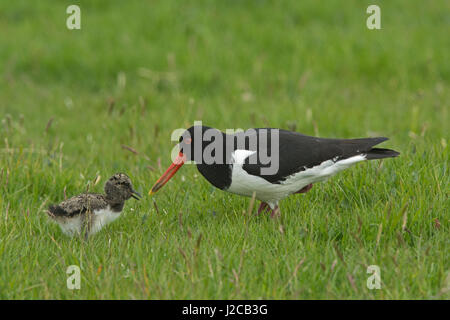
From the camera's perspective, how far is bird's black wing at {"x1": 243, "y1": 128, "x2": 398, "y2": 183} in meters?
5.15

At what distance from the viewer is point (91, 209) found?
17.2ft

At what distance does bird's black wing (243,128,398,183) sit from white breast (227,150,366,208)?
4 cm

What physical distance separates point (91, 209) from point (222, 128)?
12.4 feet

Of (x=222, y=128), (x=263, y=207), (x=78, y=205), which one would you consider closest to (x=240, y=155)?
(x=263, y=207)

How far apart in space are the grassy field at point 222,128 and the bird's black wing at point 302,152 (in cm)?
37

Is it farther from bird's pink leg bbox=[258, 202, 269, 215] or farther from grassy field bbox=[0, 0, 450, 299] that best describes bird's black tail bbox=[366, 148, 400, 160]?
bird's pink leg bbox=[258, 202, 269, 215]

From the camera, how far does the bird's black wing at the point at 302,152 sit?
5.15 metres

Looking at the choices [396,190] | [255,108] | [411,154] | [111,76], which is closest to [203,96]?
[255,108]

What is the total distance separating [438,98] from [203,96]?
4010 millimetres

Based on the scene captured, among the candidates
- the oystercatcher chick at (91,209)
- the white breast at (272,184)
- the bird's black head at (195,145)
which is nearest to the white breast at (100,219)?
the oystercatcher chick at (91,209)

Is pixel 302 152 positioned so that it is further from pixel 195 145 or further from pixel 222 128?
pixel 222 128

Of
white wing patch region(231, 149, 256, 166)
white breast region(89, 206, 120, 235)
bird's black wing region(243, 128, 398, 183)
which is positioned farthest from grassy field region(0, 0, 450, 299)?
white wing patch region(231, 149, 256, 166)

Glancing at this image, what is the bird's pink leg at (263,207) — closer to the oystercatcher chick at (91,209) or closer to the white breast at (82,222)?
the oystercatcher chick at (91,209)
